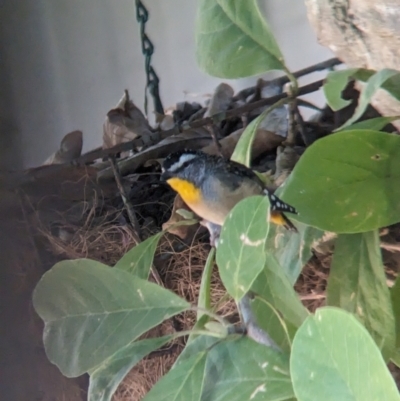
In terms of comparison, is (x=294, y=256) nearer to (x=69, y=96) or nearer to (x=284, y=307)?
(x=284, y=307)

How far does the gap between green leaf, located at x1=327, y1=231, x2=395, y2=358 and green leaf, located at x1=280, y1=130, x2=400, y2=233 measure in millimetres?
30

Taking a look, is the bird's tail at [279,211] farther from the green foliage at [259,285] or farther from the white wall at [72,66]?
the white wall at [72,66]

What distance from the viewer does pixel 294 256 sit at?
1.49ft

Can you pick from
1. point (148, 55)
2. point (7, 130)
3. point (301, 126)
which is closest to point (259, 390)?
point (301, 126)

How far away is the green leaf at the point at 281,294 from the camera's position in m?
0.40

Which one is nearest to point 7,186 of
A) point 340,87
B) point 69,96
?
point 340,87

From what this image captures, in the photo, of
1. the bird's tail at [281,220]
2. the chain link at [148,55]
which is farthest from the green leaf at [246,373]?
the chain link at [148,55]

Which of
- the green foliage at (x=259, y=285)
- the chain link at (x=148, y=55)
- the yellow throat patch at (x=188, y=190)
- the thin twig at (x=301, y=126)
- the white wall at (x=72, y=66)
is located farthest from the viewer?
the white wall at (x=72, y=66)

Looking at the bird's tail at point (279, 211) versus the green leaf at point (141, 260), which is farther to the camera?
the green leaf at point (141, 260)

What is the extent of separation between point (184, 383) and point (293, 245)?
0.15 m

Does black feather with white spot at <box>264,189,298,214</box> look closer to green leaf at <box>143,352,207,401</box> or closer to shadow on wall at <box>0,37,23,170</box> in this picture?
green leaf at <box>143,352,207,401</box>

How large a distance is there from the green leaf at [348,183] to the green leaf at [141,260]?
0.18m

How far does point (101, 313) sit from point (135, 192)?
297mm

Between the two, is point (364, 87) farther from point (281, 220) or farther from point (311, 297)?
point (311, 297)
